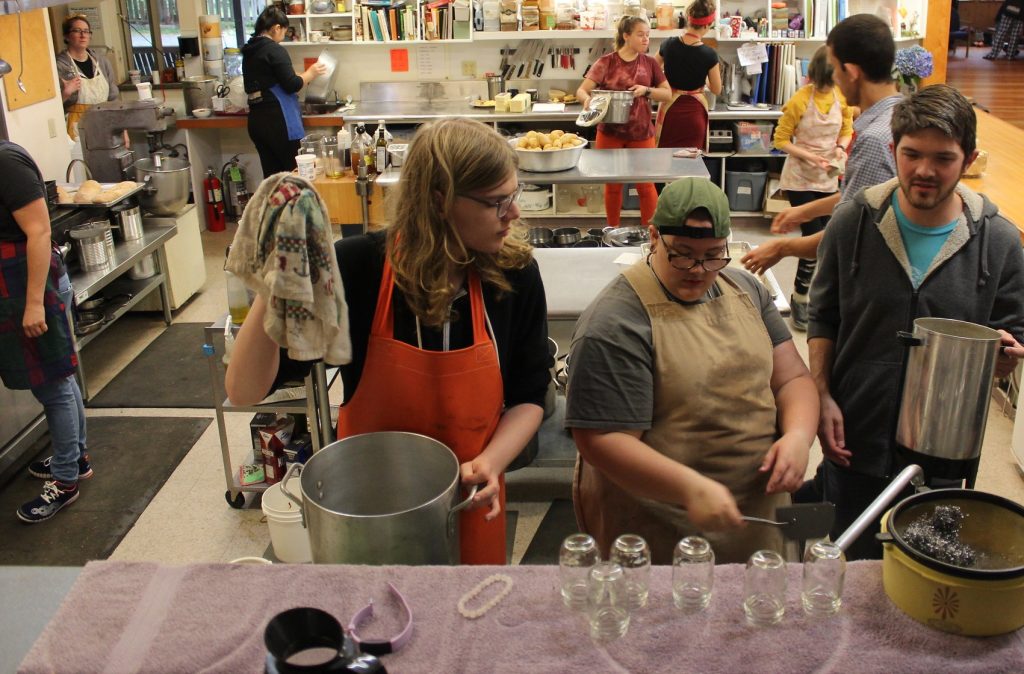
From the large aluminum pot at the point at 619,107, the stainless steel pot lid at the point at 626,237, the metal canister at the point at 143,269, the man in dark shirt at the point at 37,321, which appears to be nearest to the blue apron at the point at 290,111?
the metal canister at the point at 143,269

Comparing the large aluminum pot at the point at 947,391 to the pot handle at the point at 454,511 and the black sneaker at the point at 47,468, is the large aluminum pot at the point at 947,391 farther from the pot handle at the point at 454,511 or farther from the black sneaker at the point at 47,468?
the black sneaker at the point at 47,468

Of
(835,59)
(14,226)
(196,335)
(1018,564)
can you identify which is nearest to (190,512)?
(14,226)

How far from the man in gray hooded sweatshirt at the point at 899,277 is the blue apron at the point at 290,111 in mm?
5291

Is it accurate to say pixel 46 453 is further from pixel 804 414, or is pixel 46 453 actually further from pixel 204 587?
pixel 804 414

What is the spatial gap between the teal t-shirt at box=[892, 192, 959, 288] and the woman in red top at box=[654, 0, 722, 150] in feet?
14.1

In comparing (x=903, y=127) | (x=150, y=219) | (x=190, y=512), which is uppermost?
(x=903, y=127)

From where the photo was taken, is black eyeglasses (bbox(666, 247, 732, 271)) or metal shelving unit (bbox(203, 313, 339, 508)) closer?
black eyeglasses (bbox(666, 247, 732, 271))

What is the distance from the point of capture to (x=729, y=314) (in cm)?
192

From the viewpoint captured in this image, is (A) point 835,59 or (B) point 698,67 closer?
(A) point 835,59

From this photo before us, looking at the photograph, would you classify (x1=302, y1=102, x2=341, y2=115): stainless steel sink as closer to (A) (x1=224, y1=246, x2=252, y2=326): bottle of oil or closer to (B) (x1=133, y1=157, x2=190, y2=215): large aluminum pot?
(B) (x1=133, y1=157, x2=190, y2=215): large aluminum pot

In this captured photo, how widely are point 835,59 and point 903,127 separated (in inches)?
37.4

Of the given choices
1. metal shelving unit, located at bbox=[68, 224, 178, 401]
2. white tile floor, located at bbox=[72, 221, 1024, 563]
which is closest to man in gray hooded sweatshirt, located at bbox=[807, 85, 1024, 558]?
white tile floor, located at bbox=[72, 221, 1024, 563]

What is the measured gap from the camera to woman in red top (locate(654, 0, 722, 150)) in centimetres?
635

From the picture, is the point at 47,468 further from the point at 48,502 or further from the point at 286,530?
the point at 286,530
